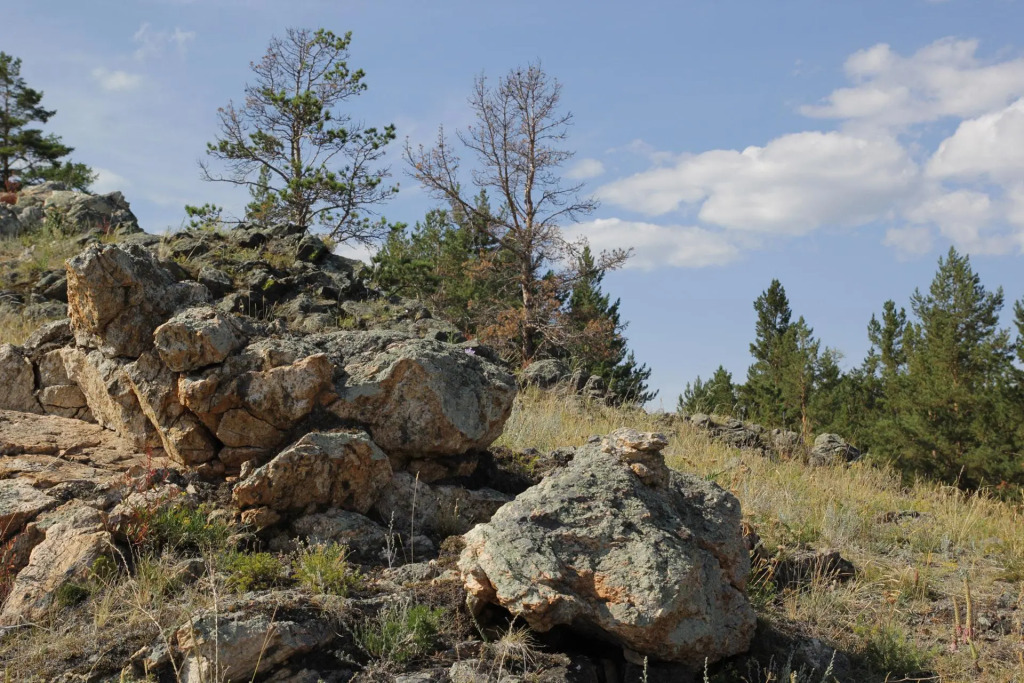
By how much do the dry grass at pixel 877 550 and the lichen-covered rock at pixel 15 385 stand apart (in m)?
4.40

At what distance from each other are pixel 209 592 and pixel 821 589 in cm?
420

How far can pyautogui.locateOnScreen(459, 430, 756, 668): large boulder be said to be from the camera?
A: 155 inches

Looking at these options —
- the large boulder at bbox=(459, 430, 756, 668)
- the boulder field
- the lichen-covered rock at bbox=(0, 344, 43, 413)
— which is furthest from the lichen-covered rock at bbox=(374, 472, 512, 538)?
the lichen-covered rock at bbox=(0, 344, 43, 413)

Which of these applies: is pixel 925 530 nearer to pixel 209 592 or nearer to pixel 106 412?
pixel 209 592

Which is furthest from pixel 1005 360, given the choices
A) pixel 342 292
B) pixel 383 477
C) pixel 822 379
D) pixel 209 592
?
pixel 209 592

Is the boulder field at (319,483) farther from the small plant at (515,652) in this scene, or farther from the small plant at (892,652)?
the small plant at (892,652)

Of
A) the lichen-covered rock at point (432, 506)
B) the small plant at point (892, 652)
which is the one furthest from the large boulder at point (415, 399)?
the small plant at point (892, 652)

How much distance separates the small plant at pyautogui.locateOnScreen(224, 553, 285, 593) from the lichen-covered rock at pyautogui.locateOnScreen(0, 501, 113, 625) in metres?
0.82

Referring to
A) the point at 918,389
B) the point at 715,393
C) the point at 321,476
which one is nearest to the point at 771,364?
the point at 715,393

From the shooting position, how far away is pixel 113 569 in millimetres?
4629

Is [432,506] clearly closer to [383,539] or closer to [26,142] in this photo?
[383,539]

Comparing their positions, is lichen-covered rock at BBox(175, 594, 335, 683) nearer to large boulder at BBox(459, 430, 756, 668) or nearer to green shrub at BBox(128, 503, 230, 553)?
large boulder at BBox(459, 430, 756, 668)

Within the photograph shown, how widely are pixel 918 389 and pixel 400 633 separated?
70.5 feet

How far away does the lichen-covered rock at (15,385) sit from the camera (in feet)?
22.7
